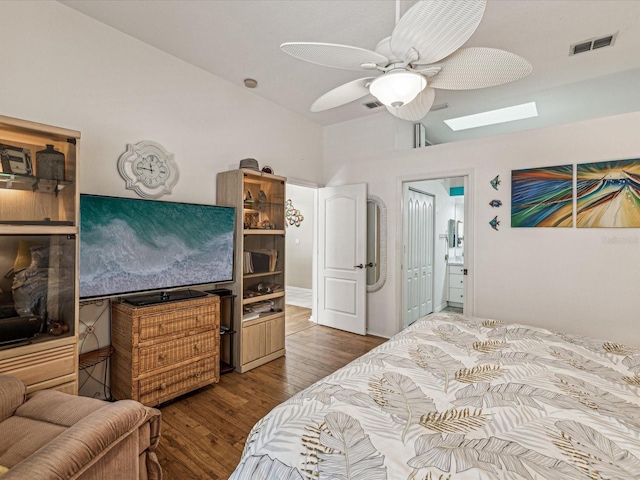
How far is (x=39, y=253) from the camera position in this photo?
1821 mm

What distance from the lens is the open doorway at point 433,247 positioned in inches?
162

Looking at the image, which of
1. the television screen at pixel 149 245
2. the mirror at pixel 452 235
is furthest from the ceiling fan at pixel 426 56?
the mirror at pixel 452 235

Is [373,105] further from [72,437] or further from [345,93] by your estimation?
[72,437]

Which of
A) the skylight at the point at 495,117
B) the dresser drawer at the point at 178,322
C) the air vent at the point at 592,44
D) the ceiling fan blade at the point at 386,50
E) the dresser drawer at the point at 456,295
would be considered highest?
the air vent at the point at 592,44

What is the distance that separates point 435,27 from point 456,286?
5.11 metres

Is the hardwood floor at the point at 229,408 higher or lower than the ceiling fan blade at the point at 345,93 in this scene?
lower

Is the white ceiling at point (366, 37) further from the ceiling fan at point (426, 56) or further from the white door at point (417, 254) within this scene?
the white door at point (417, 254)

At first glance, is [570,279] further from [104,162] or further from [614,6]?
[104,162]

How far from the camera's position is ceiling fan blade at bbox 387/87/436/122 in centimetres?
184

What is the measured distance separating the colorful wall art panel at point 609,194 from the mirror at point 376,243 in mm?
1998

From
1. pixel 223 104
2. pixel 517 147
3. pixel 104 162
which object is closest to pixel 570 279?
pixel 517 147

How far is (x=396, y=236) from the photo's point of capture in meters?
4.00

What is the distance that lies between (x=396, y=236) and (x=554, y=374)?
104 inches

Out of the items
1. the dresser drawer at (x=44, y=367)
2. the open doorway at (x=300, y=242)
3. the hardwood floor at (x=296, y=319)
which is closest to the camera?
the dresser drawer at (x=44, y=367)
